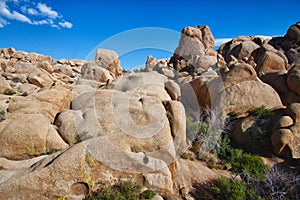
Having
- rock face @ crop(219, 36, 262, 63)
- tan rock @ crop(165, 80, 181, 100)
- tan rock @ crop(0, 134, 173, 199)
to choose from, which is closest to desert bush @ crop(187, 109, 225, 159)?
tan rock @ crop(165, 80, 181, 100)

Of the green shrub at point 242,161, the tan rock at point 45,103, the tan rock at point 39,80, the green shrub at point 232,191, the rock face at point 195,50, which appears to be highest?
the rock face at point 195,50

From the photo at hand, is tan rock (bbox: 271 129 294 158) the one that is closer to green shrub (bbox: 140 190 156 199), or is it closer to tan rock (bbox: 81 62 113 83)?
green shrub (bbox: 140 190 156 199)

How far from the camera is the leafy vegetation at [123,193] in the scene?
619 centimetres

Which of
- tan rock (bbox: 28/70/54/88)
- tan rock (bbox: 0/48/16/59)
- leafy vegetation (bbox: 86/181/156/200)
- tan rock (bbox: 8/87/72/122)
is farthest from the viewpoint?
tan rock (bbox: 0/48/16/59)

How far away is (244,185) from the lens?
8.57 m

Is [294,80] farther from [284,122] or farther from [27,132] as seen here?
[27,132]

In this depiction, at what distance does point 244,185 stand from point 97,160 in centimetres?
632

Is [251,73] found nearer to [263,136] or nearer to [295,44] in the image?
[263,136]

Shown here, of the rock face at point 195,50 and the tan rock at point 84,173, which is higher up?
the rock face at point 195,50

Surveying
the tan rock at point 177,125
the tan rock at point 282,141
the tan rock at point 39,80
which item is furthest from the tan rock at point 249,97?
the tan rock at point 39,80

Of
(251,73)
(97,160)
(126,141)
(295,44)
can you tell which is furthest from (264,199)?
(295,44)

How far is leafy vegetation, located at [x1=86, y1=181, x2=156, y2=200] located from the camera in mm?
6191

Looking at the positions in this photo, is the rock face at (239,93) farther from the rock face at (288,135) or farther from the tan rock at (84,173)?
the tan rock at (84,173)

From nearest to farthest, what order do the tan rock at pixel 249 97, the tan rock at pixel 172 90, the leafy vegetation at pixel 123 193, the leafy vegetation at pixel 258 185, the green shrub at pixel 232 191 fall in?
the leafy vegetation at pixel 123 193, the green shrub at pixel 232 191, the leafy vegetation at pixel 258 185, the tan rock at pixel 249 97, the tan rock at pixel 172 90
